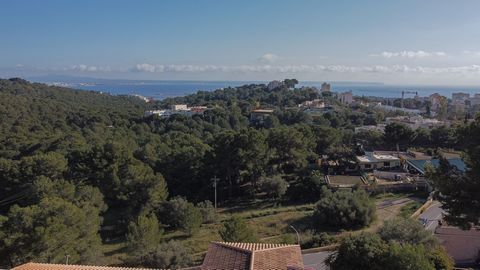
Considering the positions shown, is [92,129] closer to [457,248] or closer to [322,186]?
[322,186]

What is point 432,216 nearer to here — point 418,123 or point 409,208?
point 409,208

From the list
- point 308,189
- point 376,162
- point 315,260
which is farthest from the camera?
point 376,162

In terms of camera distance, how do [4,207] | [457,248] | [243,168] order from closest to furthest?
[457,248], [4,207], [243,168]

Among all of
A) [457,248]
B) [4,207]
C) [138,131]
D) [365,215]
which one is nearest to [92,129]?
[138,131]

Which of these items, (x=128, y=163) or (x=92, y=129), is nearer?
(x=128, y=163)

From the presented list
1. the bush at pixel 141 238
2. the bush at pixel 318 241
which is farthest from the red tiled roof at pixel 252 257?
the bush at pixel 141 238

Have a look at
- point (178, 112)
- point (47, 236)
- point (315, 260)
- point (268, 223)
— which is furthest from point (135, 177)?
point (178, 112)

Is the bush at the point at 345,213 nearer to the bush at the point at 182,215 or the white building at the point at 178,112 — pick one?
the bush at the point at 182,215

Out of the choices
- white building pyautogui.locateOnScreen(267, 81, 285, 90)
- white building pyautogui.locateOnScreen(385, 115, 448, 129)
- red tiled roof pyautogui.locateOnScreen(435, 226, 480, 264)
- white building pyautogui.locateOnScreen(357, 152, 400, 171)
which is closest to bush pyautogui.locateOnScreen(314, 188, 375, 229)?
red tiled roof pyautogui.locateOnScreen(435, 226, 480, 264)
